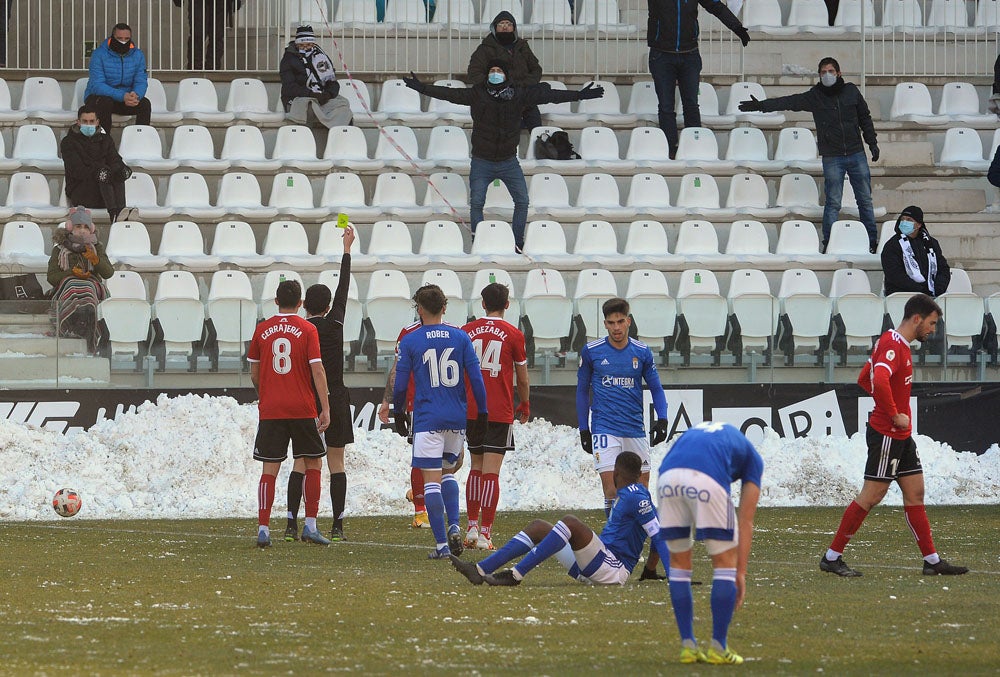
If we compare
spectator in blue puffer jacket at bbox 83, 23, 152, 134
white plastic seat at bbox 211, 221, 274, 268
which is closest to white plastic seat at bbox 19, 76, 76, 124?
Answer: spectator in blue puffer jacket at bbox 83, 23, 152, 134

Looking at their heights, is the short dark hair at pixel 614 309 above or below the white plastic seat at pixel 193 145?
below

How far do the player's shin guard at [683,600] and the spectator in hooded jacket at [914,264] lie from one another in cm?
1276

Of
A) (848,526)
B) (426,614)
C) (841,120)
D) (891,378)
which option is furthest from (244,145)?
(426,614)

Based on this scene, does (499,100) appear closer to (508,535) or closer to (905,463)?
(508,535)

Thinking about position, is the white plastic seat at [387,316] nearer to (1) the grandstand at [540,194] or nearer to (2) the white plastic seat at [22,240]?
(1) the grandstand at [540,194]

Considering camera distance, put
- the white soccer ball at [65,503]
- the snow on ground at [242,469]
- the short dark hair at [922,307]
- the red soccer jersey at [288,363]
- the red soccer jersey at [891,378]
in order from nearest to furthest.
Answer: the short dark hair at [922,307]
the red soccer jersey at [891,378]
the red soccer jersey at [288,363]
the white soccer ball at [65,503]
the snow on ground at [242,469]

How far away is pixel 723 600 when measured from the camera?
22.0ft

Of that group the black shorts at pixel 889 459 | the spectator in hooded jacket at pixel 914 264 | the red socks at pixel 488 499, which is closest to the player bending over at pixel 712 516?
the black shorts at pixel 889 459

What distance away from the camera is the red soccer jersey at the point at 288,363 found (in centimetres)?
1199

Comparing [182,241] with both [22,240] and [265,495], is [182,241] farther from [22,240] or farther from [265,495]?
[265,495]

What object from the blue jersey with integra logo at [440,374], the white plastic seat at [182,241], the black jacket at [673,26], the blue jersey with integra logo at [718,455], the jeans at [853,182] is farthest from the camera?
the black jacket at [673,26]

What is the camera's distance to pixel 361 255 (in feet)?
67.3

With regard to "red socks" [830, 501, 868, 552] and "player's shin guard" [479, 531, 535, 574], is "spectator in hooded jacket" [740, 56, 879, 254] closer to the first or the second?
"red socks" [830, 501, 868, 552]

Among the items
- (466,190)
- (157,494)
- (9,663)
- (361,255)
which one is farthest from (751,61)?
(9,663)
